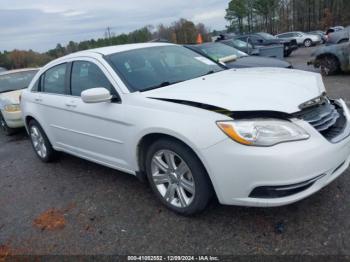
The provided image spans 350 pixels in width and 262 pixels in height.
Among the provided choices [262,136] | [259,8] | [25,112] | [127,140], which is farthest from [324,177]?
[259,8]

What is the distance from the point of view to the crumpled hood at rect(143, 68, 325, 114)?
2.66 metres

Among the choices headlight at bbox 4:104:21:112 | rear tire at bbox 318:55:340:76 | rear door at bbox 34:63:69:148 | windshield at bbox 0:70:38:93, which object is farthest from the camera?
rear tire at bbox 318:55:340:76

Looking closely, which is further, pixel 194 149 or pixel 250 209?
pixel 250 209

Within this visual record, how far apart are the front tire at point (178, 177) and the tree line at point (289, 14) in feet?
173

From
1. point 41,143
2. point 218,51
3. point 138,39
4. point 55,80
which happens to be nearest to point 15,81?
point 41,143

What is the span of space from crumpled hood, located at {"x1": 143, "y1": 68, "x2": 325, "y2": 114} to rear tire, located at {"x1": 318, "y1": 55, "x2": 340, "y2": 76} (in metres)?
7.38

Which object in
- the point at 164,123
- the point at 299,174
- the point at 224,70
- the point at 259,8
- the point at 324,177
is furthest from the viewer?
the point at 259,8

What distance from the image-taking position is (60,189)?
4250 mm

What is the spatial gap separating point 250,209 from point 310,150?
0.95 meters

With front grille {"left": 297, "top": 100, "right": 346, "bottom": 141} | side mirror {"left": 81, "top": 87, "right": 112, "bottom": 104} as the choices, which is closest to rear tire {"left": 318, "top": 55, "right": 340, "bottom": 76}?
front grille {"left": 297, "top": 100, "right": 346, "bottom": 141}

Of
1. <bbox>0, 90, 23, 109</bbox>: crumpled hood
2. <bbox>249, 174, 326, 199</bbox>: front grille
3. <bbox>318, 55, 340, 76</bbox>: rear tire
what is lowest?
<bbox>318, 55, 340, 76</bbox>: rear tire

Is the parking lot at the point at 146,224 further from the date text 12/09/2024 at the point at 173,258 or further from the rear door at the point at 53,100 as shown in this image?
the rear door at the point at 53,100

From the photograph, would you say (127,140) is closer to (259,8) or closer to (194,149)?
(194,149)

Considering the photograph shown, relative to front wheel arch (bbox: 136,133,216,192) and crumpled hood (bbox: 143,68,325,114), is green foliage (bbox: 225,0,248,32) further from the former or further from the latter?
front wheel arch (bbox: 136,133,216,192)
